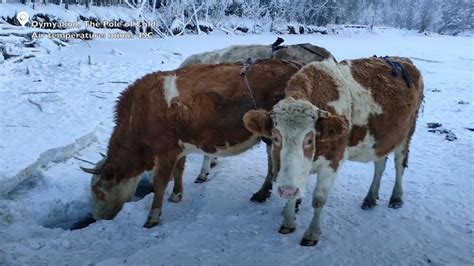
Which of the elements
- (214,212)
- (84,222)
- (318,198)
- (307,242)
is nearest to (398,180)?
(318,198)

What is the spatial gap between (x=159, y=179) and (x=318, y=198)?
1817 millimetres

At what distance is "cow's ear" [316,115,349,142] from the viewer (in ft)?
11.9

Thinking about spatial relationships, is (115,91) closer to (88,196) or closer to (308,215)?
(88,196)

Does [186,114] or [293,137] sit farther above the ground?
[293,137]

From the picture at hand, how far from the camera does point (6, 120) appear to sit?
25.6ft

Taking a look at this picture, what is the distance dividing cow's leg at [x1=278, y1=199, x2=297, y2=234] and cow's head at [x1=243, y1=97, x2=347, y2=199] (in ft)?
3.18

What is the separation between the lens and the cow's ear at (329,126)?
3615mm

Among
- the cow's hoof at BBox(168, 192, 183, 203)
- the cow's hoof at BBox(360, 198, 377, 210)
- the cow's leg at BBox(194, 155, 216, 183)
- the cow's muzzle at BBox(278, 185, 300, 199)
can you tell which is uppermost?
the cow's muzzle at BBox(278, 185, 300, 199)

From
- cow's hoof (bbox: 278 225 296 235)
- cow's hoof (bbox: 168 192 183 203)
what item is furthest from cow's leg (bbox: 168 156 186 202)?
cow's hoof (bbox: 278 225 296 235)

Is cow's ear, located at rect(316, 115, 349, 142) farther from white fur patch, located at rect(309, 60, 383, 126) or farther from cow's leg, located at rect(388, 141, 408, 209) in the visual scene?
cow's leg, located at rect(388, 141, 408, 209)

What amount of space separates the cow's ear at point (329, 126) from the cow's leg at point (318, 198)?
2.03ft

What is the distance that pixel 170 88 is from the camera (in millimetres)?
4762

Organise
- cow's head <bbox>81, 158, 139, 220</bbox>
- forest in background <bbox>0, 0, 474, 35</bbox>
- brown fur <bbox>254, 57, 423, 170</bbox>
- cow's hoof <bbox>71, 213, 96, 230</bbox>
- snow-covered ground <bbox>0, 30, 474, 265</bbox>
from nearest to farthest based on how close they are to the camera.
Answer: brown fur <bbox>254, 57, 423, 170</bbox>
snow-covered ground <bbox>0, 30, 474, 265</bbox>
cow's head <bbox>81, 158, 139, 220</bbox>
cow's hoof <bbox>71, 213, 96, 230</bbox>
forest in background <bbox>0, 0, 474, 35</bbox>

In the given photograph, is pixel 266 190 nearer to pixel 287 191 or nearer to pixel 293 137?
pixel 287 191
